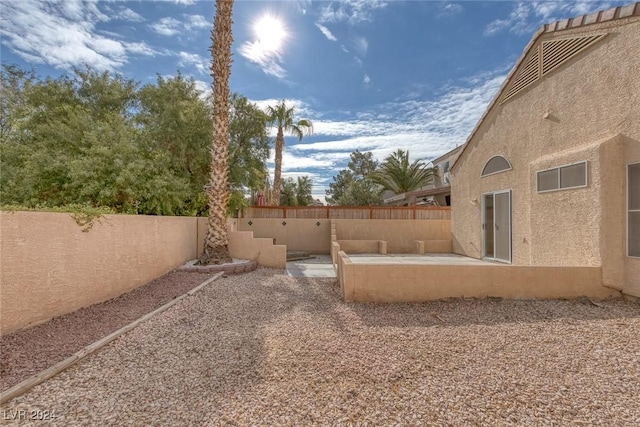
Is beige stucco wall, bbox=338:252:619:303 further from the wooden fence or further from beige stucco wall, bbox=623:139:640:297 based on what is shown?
the wooden fence

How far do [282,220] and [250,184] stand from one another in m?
2.65

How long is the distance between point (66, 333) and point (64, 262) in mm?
1324

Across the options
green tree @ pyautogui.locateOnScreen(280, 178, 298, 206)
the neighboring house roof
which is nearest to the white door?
the neighboring house roof

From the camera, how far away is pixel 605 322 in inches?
193

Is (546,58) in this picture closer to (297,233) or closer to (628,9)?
(628,9)

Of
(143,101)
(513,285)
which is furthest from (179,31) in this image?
(513,285)

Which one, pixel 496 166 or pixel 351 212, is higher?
pixel 496 166

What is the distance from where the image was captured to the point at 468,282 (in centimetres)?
608

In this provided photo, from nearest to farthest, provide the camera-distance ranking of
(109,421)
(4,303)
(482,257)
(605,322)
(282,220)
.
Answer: (109,421), (4,303), (605,322), (482,257), (282,220)

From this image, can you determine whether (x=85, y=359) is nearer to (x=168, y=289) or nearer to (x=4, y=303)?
(x=4, y=303)

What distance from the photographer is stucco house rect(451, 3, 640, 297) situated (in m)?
6.05

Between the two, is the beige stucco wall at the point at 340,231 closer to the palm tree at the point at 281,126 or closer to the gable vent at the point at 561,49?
the palm tree at the point at 281,126

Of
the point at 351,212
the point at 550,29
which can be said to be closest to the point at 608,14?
the point at 550,29

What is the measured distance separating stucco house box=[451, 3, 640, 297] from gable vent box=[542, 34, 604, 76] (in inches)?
1.1
